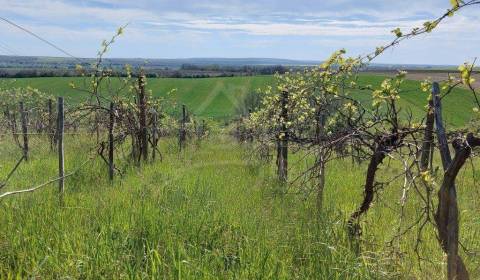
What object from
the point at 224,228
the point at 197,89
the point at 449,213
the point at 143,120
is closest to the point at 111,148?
the point at 143,120

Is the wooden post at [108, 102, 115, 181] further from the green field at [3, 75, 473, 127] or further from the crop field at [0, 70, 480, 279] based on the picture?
the green field at [3, 75, 473, 127]

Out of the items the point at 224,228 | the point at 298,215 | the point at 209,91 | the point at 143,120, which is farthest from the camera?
the point at 209,91

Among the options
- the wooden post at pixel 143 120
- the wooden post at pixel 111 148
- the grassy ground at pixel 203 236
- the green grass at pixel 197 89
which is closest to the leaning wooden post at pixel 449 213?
the grassy ground at pixel 203 236

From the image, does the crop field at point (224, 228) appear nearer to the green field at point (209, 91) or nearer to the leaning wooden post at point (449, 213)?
the leaning wooden post at point (449, 213)

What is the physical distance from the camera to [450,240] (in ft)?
9.79

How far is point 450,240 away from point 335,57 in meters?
1.45

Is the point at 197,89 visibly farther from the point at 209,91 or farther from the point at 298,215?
the point at 298,215

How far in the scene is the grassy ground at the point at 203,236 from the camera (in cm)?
342

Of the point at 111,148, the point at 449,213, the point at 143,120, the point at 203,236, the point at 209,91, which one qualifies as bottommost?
the point at 209,91

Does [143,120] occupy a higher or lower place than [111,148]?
higher

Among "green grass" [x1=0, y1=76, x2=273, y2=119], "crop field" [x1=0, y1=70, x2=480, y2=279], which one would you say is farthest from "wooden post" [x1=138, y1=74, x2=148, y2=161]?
"green grass" [x1=0, y1=76, x2=273, y2=119]

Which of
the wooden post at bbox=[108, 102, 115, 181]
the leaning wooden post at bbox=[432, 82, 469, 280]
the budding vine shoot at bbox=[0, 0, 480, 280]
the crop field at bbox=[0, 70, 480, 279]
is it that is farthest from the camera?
the wooden post at bbox=[108, 102, 115, 181]

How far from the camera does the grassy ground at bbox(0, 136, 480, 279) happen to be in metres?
3.42

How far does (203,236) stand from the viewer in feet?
13.8
